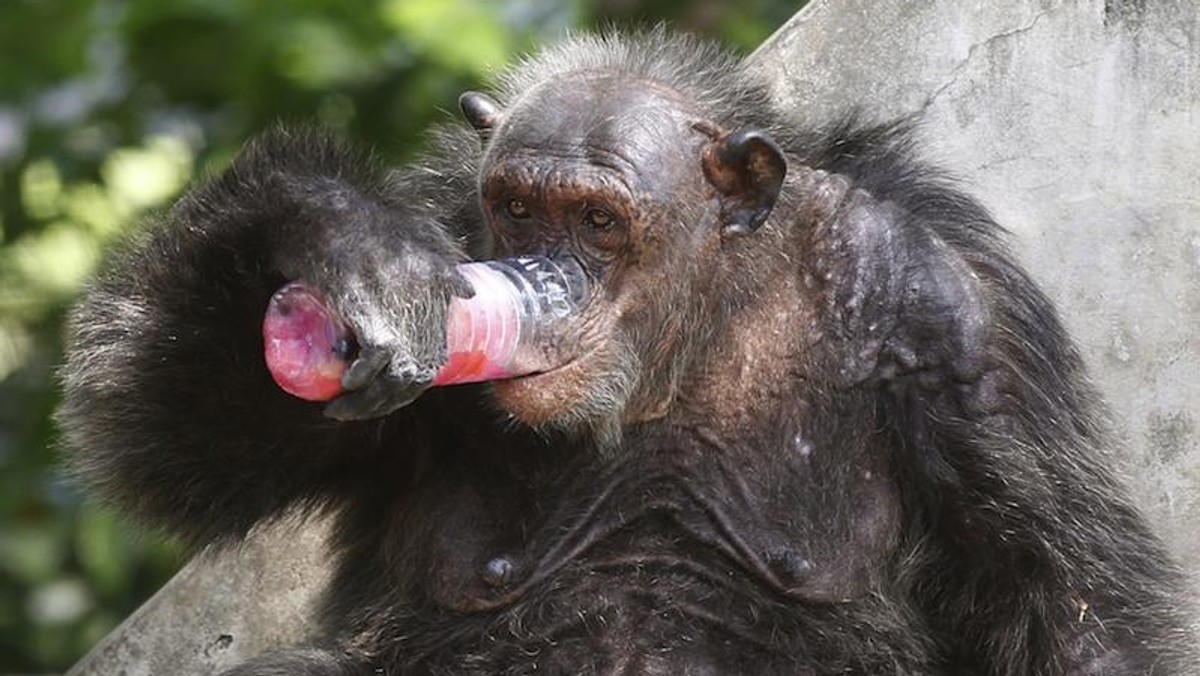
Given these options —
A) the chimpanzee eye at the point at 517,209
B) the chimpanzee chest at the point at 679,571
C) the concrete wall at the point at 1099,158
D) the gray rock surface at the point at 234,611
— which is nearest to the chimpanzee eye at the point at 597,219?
the chimpanzee eye at the point at 517,209

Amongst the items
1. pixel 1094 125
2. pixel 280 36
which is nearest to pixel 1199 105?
pixel 1094 125

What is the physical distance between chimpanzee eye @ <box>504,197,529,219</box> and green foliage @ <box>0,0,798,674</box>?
237 centimetres

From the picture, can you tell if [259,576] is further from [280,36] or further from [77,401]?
[280,36]

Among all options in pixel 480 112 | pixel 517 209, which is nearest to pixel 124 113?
pixel 480 112

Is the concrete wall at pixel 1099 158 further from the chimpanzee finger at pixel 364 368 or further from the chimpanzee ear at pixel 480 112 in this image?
the chimpanzee finger at pixel 364 368

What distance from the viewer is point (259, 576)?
541 centimetres

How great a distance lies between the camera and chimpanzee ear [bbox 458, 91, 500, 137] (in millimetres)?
4562

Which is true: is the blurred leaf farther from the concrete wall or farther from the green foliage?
the concrete wall

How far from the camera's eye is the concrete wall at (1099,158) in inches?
198

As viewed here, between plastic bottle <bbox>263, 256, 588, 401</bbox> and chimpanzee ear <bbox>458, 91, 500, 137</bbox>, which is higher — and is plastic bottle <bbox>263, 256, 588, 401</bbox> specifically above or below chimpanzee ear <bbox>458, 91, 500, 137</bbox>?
below

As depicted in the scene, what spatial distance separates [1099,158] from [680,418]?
126 cm

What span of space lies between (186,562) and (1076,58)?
2.40 m

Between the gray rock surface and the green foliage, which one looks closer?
the gray rock surface

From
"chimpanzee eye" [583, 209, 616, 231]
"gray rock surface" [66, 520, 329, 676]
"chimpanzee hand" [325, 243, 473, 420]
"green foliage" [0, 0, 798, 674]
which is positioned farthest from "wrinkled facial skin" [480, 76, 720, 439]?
"green foliage" [0, 0, 798, 674]
